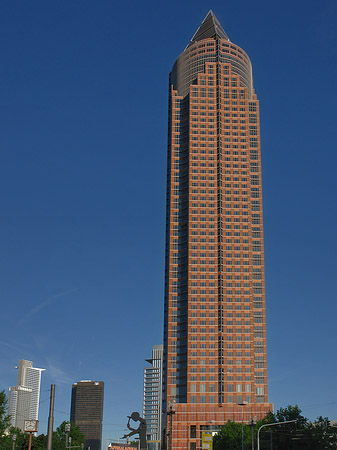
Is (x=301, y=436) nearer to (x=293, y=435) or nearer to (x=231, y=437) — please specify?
(x=293, y=435)

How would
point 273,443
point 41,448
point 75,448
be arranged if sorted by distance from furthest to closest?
1. point 75,448
2. point 41,448
3. point 273,443

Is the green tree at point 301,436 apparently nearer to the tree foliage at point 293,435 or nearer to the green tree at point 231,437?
the tree foliage at point 293,435

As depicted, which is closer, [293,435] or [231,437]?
[293,435]

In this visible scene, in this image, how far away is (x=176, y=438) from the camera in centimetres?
19225

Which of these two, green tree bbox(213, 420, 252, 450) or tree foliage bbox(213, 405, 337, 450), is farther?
green tree bbox(213, 420, 252, 450)

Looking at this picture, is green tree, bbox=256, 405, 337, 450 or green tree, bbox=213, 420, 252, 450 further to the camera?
green tree, bbox=213, 420, 252, 450

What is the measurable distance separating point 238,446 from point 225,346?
57.1 m

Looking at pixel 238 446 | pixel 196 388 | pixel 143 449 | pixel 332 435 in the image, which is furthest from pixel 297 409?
pixel 196 388

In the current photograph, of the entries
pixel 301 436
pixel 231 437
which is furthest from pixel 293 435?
pixel 231 437

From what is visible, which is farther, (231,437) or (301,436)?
(231,437)

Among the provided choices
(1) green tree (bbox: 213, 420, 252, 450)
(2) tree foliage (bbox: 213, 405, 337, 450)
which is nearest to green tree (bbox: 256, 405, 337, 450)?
(2) tree foliage (bbox: 213, 405, 337, 450)

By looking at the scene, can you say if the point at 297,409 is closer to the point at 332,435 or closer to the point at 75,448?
the point at 332,435

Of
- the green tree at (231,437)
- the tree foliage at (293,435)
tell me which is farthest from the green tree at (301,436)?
the green tree at (231,437)

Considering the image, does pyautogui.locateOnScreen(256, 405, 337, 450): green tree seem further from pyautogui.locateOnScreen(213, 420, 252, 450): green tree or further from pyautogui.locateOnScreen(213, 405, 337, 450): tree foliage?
pyautogui.locateOnScreen(213, 420, 252, 450): green tree
